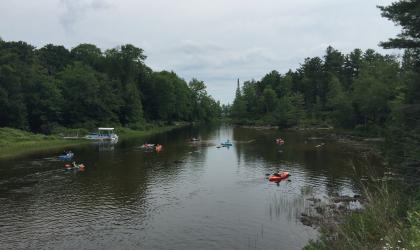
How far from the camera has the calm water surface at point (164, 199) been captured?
31.0 m

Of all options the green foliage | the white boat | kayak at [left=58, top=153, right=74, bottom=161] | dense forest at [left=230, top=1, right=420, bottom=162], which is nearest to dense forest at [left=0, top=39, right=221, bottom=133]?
the white boat

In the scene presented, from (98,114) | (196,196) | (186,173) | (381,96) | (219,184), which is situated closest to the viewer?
(196,196)

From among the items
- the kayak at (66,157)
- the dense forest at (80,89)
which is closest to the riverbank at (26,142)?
the dense forest at (80,89)

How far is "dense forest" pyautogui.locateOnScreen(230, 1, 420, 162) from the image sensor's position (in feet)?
129

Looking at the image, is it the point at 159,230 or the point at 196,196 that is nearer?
the point at 159,230

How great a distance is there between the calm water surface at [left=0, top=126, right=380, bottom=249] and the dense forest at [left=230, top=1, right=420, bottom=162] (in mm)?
10941

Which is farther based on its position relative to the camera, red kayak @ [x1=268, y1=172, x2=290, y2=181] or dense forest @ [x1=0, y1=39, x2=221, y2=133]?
dense forest @ [x1=0, y1=39, x2=221, y2=133]

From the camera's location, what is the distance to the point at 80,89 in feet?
387

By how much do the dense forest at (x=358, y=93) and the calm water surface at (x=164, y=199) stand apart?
10.9 metres

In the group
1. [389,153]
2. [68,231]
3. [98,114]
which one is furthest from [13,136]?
[389,153]

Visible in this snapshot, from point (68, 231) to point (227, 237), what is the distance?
12103mm

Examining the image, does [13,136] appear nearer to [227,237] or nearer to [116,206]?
[116,206]

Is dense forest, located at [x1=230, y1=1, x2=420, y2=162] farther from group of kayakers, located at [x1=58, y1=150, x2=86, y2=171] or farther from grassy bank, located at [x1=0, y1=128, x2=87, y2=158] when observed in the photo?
grassy bank, located at [x1=0, y1=128, x2=87, y2=158]

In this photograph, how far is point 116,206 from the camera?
3981 cm
